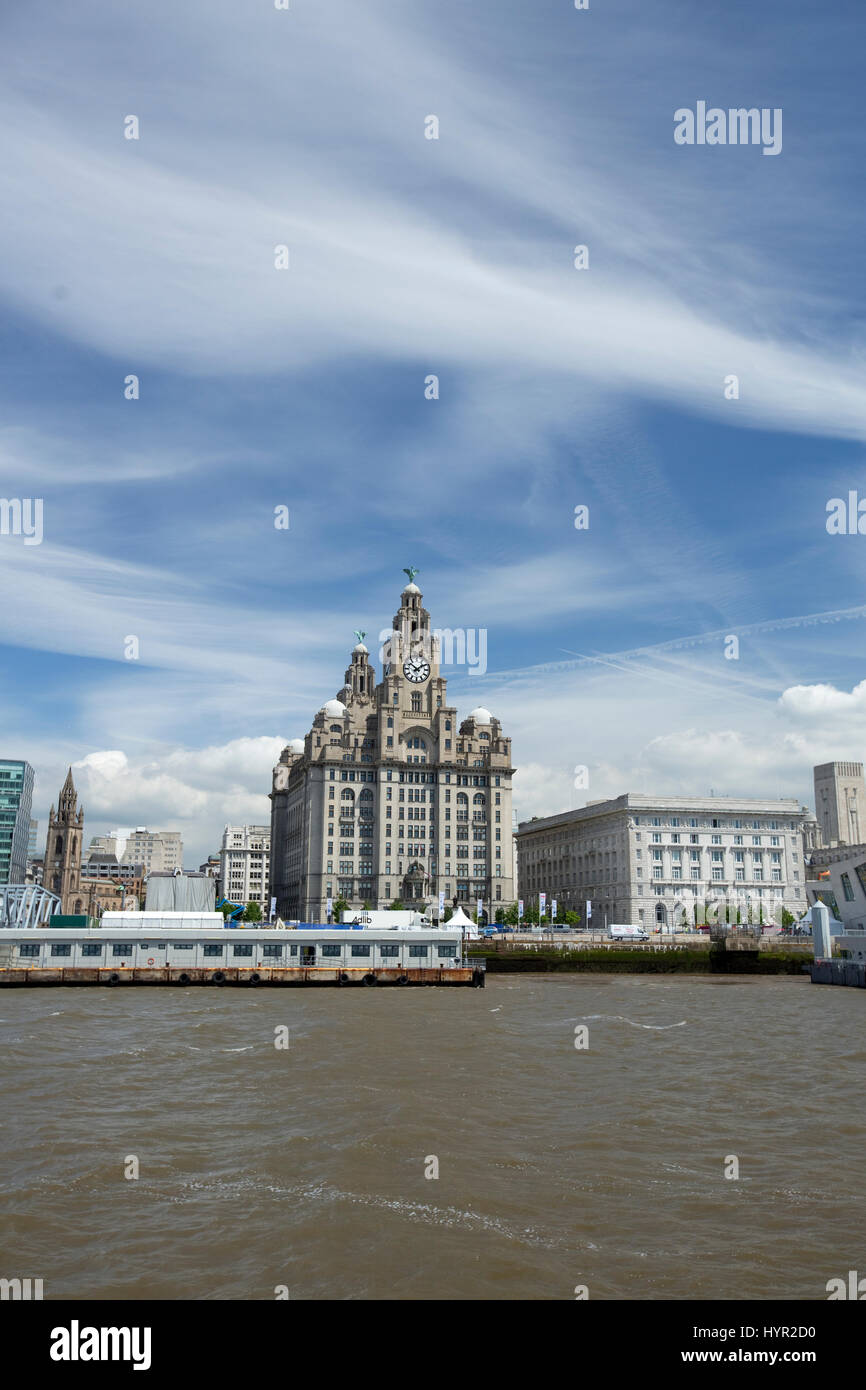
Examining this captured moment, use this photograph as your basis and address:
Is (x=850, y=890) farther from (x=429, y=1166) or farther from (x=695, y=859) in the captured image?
(x=429, y=1166)

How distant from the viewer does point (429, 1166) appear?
22109 millimetres

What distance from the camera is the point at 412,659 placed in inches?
6609

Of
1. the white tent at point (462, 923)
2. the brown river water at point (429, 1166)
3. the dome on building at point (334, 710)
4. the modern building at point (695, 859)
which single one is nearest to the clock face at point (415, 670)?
the dome on building at point (334, 710)

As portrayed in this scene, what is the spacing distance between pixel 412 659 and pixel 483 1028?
118661mm

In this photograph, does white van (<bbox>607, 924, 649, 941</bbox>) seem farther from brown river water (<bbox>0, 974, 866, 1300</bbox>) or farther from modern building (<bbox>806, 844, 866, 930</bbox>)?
brown river water (<bbox>0, 974, 866, 1300</bbox>)

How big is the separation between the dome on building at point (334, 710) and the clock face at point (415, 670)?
489 inches

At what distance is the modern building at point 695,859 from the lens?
163 metres

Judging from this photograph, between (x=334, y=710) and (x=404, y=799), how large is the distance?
19.5m

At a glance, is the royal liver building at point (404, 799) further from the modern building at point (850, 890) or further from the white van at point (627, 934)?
the modern building at point (850, 890)

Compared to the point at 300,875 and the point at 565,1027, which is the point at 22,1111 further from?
the point at 300,875

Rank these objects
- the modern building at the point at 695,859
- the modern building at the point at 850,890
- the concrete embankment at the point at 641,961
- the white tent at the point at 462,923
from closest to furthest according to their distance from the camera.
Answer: the modern building at the point at 850,890 → the white tent at the point at 462,923 → the concrete embankment at the point at 641,961 → the modern building at the point at 695,859

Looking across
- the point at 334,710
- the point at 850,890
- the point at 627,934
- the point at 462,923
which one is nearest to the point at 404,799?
the point at 334,710
